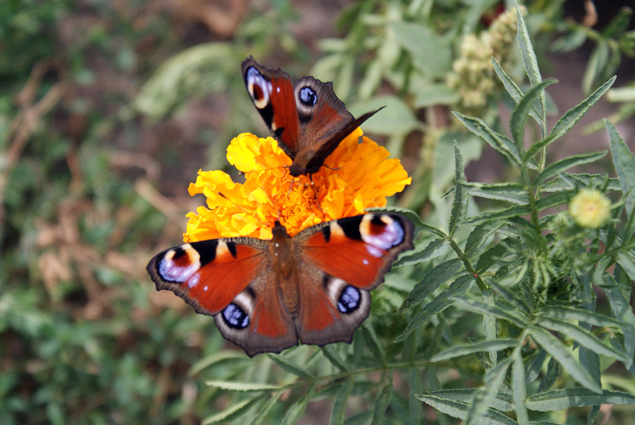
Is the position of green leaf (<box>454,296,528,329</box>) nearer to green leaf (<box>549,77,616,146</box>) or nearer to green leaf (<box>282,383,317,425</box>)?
green leaf (<box>549,77,616,146</box>)

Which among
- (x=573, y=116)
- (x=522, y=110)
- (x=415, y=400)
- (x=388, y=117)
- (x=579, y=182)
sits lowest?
(x=415, y=400)

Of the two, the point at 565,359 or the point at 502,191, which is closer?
the point at 565,359

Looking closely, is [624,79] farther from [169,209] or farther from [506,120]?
[169,209]

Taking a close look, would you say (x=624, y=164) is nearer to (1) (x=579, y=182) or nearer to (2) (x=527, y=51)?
(1) (x=579, y=182)

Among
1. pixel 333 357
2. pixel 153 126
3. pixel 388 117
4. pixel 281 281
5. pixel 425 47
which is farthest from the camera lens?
pixel 153 126

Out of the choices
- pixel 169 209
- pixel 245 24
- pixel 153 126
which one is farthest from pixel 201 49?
pixel 169 209

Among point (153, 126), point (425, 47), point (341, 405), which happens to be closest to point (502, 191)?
point (341, 405)

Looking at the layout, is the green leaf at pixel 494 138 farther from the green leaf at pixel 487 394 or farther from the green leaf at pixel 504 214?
the green leaf at pixel 487 394

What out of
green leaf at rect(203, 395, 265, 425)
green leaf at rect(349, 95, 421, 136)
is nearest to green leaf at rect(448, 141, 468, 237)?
green leaf at rect(203, 395, 265, 425)
